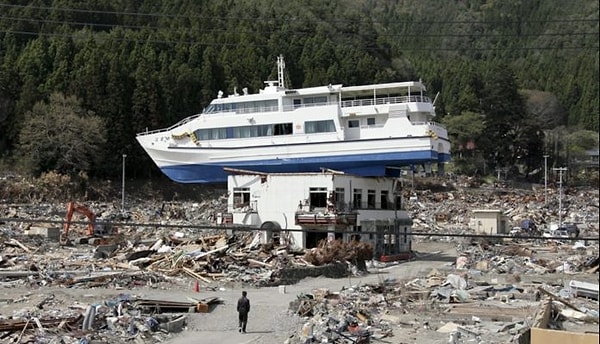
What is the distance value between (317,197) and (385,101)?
8573 millimetres

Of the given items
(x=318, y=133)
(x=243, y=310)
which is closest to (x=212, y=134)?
(x=318, y=133)

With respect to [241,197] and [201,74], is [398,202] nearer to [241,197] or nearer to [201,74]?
[241,197]

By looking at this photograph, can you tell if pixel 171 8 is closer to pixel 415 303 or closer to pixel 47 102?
pixel 47 102

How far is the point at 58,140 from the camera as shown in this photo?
174ft

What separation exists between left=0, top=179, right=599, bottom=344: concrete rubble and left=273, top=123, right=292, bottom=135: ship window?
6.90m

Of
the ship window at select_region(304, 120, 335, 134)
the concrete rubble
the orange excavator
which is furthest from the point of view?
the ship window at select_region(304, 120, 335, 134)

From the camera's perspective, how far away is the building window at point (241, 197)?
109 ft

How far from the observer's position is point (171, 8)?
321ft

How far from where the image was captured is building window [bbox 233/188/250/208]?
1309 inches

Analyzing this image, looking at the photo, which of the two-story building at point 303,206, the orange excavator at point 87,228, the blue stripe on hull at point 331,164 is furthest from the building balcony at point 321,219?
the orange excavator at point 87,228

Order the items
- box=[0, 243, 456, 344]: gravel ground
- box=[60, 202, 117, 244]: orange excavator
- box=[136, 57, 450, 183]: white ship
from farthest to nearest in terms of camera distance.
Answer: box=[136, 57, 450, 183]: white ship → box=[60, 202, 117, 244]: orange excavator → box=[0, 243, 456, 344]: gravel ground

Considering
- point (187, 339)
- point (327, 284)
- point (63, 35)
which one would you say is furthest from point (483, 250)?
point (63, 35)

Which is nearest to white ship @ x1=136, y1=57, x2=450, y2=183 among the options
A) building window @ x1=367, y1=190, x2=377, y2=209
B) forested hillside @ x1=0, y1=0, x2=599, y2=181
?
building window @ x1=367, y1=190, x2=377, y2=209

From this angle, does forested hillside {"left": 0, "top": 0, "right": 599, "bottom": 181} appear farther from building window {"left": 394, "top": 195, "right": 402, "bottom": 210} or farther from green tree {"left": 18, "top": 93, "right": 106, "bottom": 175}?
building window {"left": 394, "top": 195, "right": 402, "bottom": 210}
